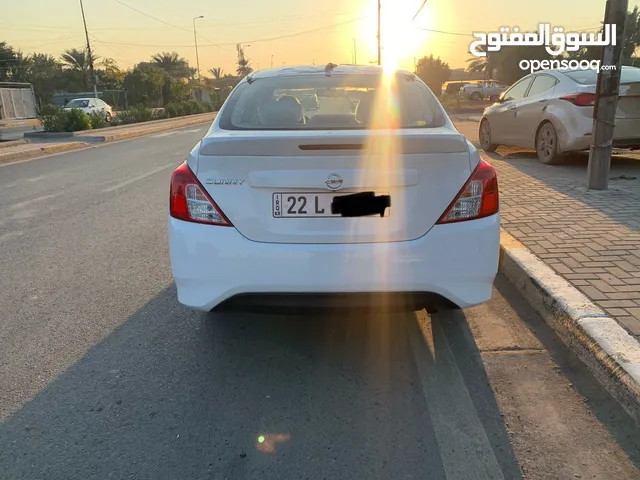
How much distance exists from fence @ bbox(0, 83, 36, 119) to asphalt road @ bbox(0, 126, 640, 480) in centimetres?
4536

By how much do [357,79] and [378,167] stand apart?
1436 mm

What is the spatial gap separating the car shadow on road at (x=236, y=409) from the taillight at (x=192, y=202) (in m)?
0.84

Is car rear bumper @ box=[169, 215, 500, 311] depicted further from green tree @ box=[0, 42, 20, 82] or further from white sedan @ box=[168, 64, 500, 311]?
green tree @ box=[0, 42, 20, 82]

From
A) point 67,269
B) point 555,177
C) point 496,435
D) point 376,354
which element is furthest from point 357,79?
point 555,177

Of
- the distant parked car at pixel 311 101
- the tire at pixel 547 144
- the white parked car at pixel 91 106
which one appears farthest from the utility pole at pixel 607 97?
the white parked car at pixel 91 106

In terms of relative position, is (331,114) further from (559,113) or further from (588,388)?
(559,113)

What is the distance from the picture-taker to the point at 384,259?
254 cm

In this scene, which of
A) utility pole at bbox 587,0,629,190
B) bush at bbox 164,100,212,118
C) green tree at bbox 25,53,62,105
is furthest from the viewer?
green tree at bbox 25,53,62,105

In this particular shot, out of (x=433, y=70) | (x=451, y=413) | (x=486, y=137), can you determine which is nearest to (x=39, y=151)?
(x=486, y=137)

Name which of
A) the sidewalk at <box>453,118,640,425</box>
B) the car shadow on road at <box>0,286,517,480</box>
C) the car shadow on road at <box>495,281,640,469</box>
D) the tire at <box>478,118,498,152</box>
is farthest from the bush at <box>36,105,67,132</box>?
the car shadow on road at <box>495,281,640,469</box>

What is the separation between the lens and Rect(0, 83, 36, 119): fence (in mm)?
42031

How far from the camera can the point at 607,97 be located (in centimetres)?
618

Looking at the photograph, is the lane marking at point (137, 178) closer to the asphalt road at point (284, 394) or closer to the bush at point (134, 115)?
the asphalt road at point (284, 394)

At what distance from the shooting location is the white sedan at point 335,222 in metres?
2.53
